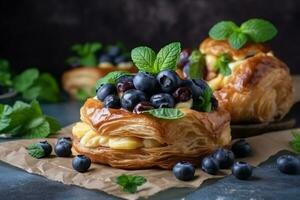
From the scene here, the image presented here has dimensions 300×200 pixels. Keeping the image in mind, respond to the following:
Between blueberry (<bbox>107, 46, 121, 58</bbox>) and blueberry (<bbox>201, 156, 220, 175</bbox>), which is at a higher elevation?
blueberry (<bbox>107, 46, 121, 58</bbox>)

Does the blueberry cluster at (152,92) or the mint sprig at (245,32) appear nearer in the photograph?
the blueberry cluster at (152,92)

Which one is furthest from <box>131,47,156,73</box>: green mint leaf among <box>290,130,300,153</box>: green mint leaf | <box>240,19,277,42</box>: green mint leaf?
<box>240,19,277,42</box>: green mint leaf

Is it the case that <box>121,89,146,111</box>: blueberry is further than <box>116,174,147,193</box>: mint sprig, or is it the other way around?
<box>121,89,146,111</box>: blueberry

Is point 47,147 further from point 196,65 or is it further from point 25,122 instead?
point 196,65

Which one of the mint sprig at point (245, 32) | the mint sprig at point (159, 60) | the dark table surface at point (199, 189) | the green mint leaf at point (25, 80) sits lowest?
the dark table surface at point (199, 189)

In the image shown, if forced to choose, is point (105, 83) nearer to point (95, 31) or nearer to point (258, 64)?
point (258, 64)

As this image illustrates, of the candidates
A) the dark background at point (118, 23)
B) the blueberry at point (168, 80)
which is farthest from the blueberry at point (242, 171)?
the dark background at point (118, 23)

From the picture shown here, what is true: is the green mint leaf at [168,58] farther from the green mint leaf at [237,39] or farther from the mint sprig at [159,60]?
the green mint leaf at [237,39]

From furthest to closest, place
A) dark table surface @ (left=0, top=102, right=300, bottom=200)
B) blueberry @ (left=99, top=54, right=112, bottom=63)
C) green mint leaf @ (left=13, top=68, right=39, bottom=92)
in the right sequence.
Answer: blueberry @ (left=99, top=54, right=112, bottom=63) → green mint leaf @ (left=13, top=68, right=39, bottom=92) → dark table surface @ (left=0, top=102, right=300, bottom=200)

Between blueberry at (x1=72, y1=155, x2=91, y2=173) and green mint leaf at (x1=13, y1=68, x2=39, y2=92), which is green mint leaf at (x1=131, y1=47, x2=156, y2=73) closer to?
blueberry at (x1=72, y1=155, x2=91, y2=173)
